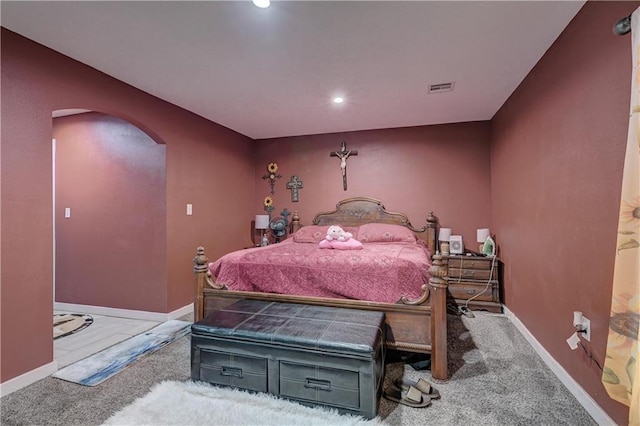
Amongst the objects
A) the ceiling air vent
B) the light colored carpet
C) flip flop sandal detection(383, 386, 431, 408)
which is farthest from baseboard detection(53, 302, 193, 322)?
the ceiling air vent

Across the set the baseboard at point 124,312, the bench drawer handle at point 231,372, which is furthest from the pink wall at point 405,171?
the bench drawer handle at point 231,372

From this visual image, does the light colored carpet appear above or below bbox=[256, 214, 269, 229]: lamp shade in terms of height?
below

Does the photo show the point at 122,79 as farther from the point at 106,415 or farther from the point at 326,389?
the point at 326,389

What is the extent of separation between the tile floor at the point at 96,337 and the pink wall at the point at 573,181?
11.8ft

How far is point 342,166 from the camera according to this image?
15.3 ft

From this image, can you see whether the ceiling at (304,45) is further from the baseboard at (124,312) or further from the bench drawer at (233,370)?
the baseboard at (124,312)

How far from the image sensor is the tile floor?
2533mm

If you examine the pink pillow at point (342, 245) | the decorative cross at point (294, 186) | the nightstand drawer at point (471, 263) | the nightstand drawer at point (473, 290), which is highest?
the decorative cross at point (294, 186)

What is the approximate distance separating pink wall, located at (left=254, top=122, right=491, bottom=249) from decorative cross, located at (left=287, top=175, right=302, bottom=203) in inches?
2.7

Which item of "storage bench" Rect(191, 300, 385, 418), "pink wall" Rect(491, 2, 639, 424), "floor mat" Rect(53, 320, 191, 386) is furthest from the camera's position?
"floor mat" Rect(53, 320, 191, 386)

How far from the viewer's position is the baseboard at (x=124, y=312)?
10.9 ft

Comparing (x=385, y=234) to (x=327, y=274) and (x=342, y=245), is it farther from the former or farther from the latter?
(x=327, y=274)

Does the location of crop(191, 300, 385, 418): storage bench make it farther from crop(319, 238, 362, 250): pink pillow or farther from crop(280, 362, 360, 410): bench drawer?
crop(319, 238, 362, 250): pink pillow

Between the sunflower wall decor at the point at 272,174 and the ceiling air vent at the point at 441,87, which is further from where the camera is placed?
the sunflower wall decor at the point at 272,174
